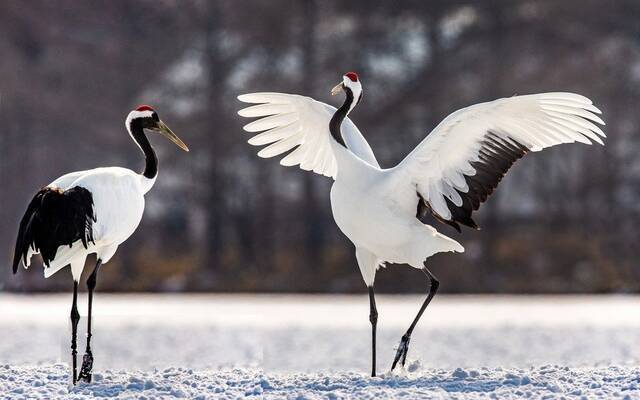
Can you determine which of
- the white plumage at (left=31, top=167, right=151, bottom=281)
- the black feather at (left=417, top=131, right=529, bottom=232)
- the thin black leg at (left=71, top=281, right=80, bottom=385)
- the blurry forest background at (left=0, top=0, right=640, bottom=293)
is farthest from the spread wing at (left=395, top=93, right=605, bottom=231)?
the blurry forest background at (left=0, top=0, right=640, bottom=293)

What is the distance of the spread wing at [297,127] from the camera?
7.77 metres

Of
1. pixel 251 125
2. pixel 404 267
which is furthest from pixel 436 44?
→ pixel 251 125

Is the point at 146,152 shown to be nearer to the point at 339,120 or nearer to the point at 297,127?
the point at 297,127

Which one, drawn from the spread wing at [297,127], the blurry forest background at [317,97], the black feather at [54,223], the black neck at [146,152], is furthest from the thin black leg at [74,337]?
the blurry forest background at [317,97]

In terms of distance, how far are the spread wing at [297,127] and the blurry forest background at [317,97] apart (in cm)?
1050

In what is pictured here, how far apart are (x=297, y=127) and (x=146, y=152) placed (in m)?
1.16

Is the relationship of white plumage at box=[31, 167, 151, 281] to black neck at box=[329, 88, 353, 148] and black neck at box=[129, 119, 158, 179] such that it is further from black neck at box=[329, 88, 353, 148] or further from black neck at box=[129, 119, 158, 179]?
black neck at box=[329, 88, 353, 148]

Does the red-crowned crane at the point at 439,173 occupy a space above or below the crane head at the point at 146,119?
below

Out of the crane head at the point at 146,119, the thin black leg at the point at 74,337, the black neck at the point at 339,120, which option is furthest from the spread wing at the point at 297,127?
the thin black leg at the point at 74,337

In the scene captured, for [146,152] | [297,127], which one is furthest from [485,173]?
[146,152]

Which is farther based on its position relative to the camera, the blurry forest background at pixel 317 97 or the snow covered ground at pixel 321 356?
the blurry forest background at pixel 317 97

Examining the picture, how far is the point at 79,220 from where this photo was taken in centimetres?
668

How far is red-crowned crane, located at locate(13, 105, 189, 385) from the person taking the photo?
667 centimetres

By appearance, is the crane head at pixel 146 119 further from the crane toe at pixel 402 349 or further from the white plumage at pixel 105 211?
the crane toe at pixel 402 349
